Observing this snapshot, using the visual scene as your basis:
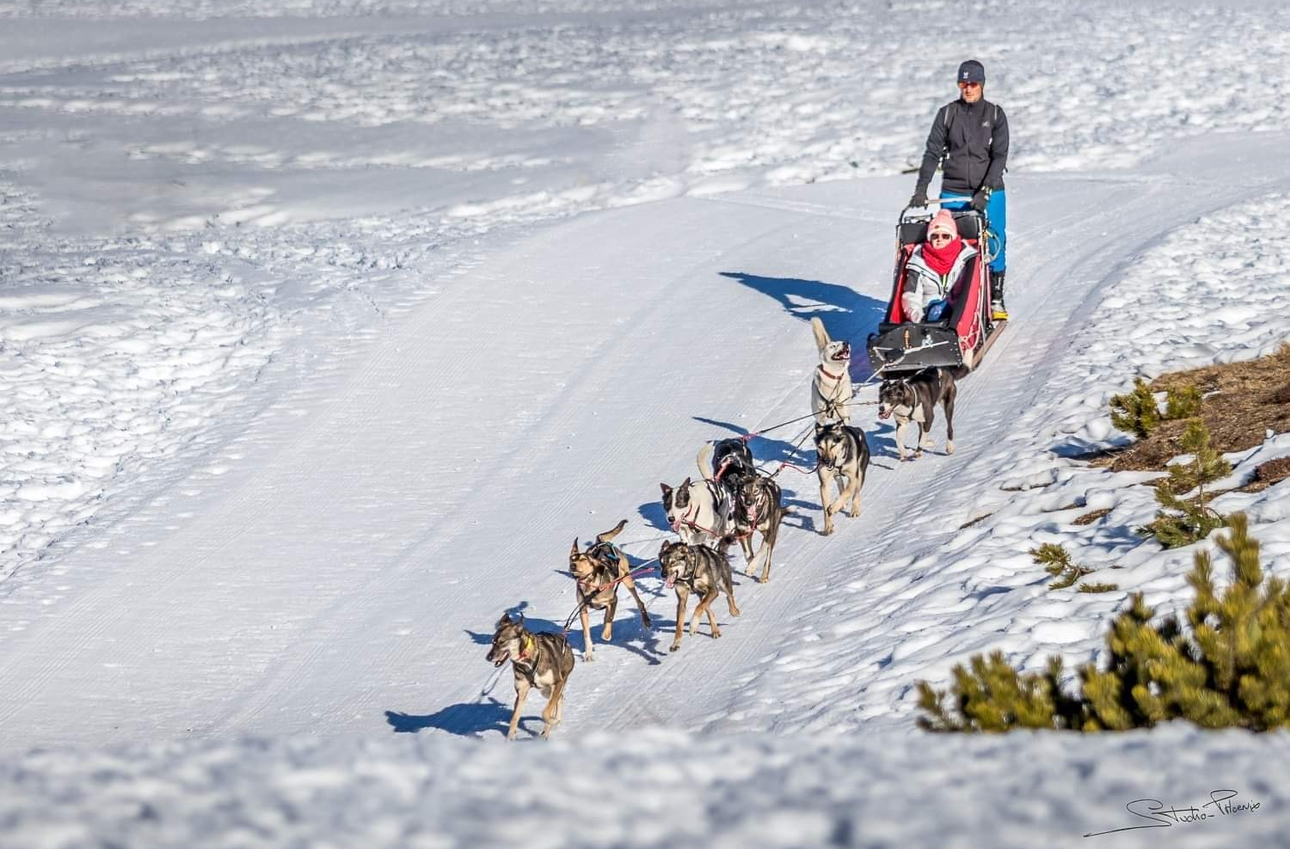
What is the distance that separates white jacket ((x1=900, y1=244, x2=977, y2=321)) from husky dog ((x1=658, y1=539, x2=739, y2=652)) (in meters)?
4.19

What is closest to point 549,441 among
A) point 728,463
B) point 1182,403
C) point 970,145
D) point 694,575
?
point 728,463

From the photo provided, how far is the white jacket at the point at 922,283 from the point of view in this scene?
451 inches

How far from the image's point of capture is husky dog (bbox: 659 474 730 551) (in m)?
8.25

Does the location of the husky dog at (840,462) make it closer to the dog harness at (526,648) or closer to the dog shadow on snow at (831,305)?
the dog harness at (526,648)

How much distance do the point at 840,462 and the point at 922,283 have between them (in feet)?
9.93

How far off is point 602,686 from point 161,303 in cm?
871

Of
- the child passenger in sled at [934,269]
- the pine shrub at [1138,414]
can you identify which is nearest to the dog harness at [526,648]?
the pine shrub at [1138,414]

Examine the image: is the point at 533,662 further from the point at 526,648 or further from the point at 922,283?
the point at 922,283

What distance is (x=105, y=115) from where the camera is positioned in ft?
81.9

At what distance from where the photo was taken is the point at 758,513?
8320 millimetres

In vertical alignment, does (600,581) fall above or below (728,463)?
below

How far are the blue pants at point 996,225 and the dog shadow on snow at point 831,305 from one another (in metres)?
1.22

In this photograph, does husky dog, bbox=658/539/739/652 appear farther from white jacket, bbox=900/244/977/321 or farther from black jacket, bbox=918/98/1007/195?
black jacket, bbox=918/98/1007/195

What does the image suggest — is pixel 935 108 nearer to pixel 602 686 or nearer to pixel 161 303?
pixel 161 303
